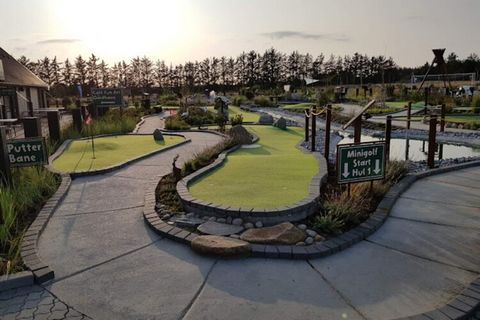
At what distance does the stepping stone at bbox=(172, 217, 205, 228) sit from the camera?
4.38 m

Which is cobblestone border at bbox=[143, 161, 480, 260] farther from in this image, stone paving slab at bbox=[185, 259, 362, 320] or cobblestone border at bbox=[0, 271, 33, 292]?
cobblestone border at bbox=[0, 271, 33, 292]

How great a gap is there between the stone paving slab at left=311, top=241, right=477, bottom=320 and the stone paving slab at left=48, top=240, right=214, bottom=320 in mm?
1212

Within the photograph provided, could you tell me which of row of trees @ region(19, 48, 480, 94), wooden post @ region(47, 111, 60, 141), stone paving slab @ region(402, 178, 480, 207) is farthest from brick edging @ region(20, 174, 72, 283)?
row of trees @ region(19, 48, 480, 94)

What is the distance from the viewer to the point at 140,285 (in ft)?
10.3

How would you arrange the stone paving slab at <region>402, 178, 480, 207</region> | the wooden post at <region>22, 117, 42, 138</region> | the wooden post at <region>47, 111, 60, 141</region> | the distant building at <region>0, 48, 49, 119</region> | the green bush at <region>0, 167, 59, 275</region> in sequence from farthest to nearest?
1. the distant building at <region>0, 48, 49, 119</region>
2. the wooden post at <region>47, 111, 60, 141</region>
3. the wooden post at <region>22, 117, 42, 138</region>
4. the stone paving slab at <region>402, 178, 480, 207</region>
5. the green bush at <region>0, 167, 59, 275</region>

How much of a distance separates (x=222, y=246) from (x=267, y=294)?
794 mm

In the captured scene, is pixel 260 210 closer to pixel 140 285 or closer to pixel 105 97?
pixel 140 285

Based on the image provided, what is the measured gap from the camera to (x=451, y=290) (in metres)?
3.04

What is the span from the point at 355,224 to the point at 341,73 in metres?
53.5

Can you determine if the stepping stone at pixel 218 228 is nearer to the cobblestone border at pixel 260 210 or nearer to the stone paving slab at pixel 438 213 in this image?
the cobblestone border at pixel 260 210

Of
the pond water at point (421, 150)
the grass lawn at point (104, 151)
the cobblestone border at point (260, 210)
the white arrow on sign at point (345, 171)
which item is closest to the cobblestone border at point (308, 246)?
the cobblestone border at point (260, 210)

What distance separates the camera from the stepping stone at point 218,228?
4102mm

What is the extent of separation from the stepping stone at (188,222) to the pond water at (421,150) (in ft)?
20.8

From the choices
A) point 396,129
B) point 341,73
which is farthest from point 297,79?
point 396,129
